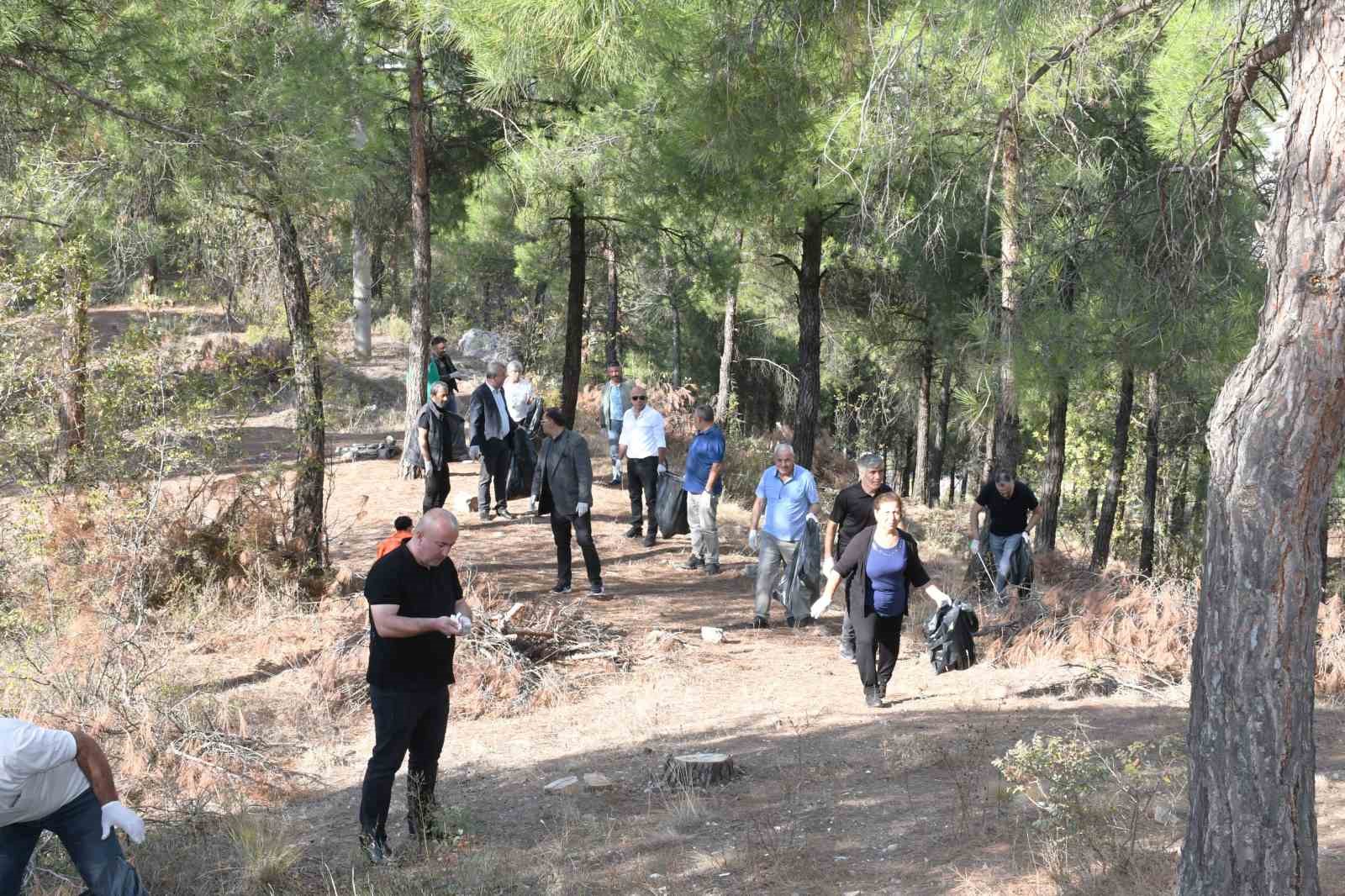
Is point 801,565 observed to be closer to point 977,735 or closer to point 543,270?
point 977,735

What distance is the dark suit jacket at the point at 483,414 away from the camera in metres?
13.0

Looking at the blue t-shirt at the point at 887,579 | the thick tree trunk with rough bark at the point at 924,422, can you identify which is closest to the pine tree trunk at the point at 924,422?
the thick tree trunk with rough bark at the point at 924,422

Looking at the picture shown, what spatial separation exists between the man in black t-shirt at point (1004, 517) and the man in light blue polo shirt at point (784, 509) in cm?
194

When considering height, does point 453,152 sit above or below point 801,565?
above

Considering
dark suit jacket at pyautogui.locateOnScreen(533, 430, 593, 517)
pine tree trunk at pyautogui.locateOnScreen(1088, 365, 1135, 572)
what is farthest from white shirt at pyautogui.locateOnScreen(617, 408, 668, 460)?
pine tree trunk at pyautogui.locateOnScreen(1088, 365, 1135, 572)

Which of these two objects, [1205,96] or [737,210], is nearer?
[1205,96]

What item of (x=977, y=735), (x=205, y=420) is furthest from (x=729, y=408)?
(x=977, y=735)

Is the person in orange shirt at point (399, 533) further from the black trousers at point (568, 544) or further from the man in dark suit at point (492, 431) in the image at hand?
the man in dark suit at point (492, 431)

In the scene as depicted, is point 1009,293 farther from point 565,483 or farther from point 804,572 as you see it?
point 565,483

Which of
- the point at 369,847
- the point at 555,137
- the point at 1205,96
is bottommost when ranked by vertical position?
the point at 369,847

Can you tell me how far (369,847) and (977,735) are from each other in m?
3.59

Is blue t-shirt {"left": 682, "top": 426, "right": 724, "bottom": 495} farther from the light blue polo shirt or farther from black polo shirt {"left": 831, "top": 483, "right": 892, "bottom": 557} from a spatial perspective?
black polo shirt {"left": 831, "top": 483, "right": 892, "bottom": 557}

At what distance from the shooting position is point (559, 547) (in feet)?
35.9

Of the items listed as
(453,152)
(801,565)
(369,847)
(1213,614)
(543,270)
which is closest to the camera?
(1213,614)
